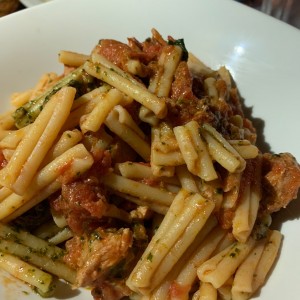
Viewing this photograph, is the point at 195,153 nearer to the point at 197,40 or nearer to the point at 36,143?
the point at 36,143

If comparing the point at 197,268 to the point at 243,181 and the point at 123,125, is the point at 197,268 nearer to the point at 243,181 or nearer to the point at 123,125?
the point at 243,181

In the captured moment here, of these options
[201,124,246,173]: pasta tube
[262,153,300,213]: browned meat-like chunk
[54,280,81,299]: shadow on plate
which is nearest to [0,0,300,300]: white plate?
[262,153,300,213]: browned meat-like chunk

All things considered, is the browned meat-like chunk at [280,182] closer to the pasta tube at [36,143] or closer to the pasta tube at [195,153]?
the pasta tube at [195,153]

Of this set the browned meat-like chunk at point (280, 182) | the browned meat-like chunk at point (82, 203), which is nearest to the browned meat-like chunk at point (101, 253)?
the browned meat-like chunk at point (82, 203)

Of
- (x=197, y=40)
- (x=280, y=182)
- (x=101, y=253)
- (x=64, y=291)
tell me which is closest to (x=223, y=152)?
(x=280, y=182)

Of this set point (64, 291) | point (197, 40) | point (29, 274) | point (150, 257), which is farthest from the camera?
point (197, 40)

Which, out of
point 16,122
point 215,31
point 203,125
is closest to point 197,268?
point 203,125
